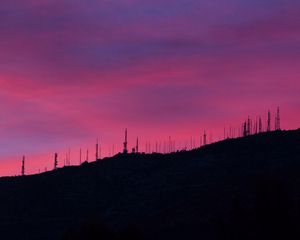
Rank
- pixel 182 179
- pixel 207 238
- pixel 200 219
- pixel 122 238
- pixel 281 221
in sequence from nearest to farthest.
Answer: pixel 122 238, pixel 281 221, pixel 207 238, pixel 200 219, pixel 182 179

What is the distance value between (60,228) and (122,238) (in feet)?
321

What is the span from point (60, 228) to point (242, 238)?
289 feet

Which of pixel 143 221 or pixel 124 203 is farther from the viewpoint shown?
pixel 124 203

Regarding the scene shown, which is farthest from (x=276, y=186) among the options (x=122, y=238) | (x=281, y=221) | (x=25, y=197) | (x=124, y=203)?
(x=25, y=197)

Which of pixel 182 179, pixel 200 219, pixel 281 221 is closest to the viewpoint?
pixel 281 221

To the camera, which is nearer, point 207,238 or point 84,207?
point 207,238

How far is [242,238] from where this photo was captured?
81.9 meters

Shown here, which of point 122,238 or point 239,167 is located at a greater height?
point 239,167

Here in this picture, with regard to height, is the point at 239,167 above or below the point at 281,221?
above

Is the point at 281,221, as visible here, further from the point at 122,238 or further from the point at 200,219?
the point at 200,219

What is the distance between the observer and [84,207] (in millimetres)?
186000

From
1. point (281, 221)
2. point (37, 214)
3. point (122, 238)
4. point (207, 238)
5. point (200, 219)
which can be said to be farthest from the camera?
point (37, 214)

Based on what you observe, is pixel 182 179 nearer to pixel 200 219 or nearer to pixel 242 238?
pixel 200 219

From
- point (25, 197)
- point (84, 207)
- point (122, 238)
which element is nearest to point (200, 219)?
point (84, 207)
